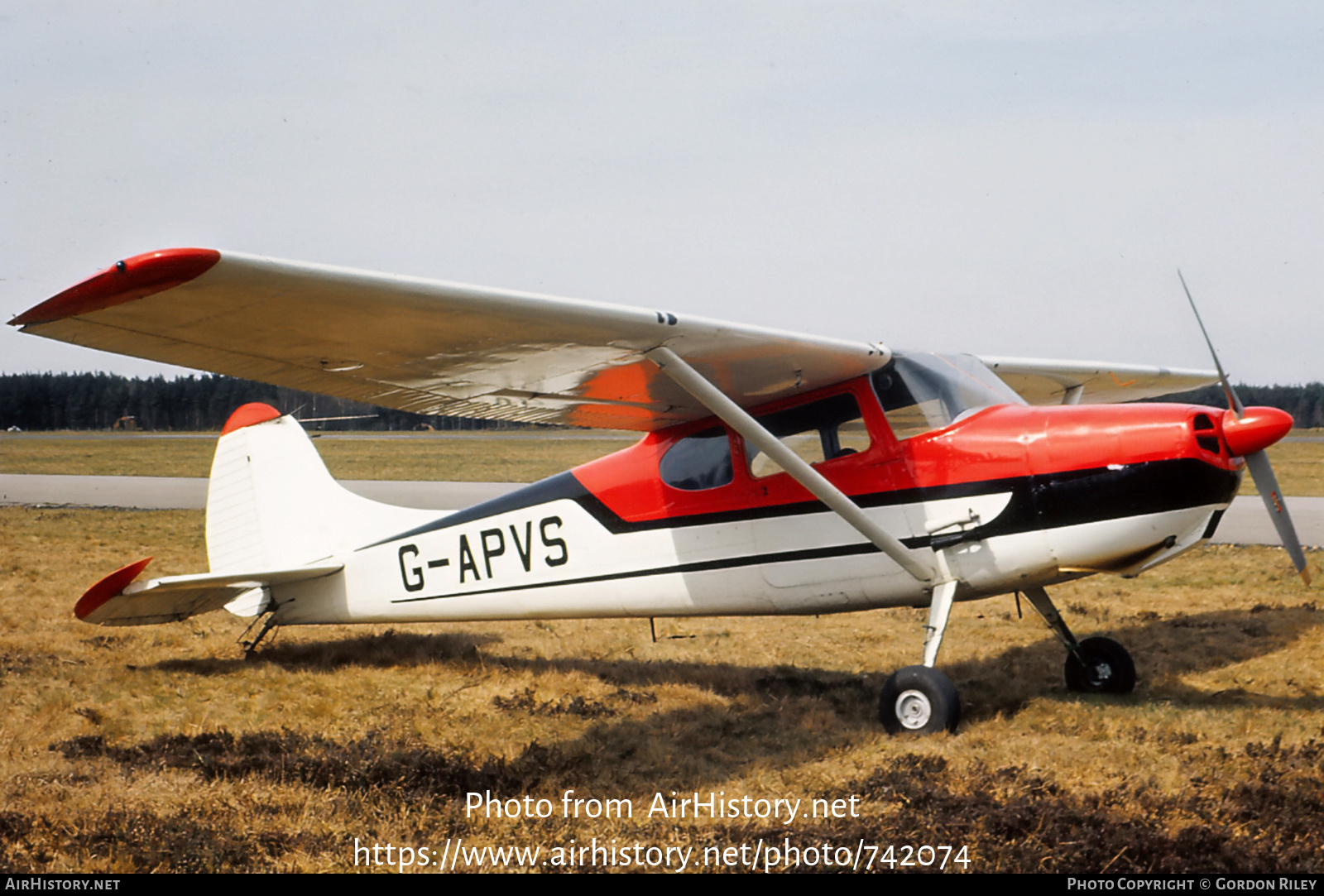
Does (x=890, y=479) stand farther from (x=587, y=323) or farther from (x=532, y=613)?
(x=532, y=613)

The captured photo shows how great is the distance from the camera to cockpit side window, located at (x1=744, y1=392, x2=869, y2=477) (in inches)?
250

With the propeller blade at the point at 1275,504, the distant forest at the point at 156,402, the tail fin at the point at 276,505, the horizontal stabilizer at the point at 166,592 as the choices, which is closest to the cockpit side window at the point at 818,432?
the propeller blade at the point at 1275,504

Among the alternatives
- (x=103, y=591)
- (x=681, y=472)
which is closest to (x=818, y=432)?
A: (x=681, y=472)

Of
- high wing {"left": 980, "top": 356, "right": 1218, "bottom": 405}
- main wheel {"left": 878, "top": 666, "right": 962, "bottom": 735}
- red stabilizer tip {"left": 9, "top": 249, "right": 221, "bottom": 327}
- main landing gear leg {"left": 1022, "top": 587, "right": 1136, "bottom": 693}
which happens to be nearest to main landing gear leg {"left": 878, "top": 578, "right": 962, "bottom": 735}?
main wheel {"left": 878, "top": 666, "right": 962, "bottom": 735}

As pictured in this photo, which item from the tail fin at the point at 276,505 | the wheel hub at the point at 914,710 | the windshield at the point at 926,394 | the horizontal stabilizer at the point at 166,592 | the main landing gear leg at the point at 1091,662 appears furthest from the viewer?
the tail fin at the point at 276,505

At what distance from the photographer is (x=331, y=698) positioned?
699 centimetres

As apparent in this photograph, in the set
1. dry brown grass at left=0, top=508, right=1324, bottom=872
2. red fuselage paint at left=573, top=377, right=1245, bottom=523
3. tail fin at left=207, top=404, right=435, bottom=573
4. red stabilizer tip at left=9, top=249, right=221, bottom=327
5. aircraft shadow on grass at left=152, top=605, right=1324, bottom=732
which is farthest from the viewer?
tail fin at left=207, top=404, right=435, bottom=573

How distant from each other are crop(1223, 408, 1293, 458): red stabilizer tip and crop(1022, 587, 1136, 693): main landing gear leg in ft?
5.94

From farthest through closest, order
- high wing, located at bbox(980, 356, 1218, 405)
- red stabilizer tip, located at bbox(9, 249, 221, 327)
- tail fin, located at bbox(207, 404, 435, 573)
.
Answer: high wing, located at bbox(980, 356, 1218, 405) < tail fin, located at bbox(207, 404, 435, 573) < red stabilizer tip, located at bbox(9, 249, 221, 327)

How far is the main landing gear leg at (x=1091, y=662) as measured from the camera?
6.79 m

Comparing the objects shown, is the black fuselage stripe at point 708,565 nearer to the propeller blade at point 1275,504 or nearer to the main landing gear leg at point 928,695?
the main landing gear leg at point 928,695

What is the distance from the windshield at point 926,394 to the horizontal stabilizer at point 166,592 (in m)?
4.67

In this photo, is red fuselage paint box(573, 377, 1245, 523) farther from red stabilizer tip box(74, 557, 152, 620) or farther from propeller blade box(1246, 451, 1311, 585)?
red stabilizer tip box(74, 557, 152, 620)
